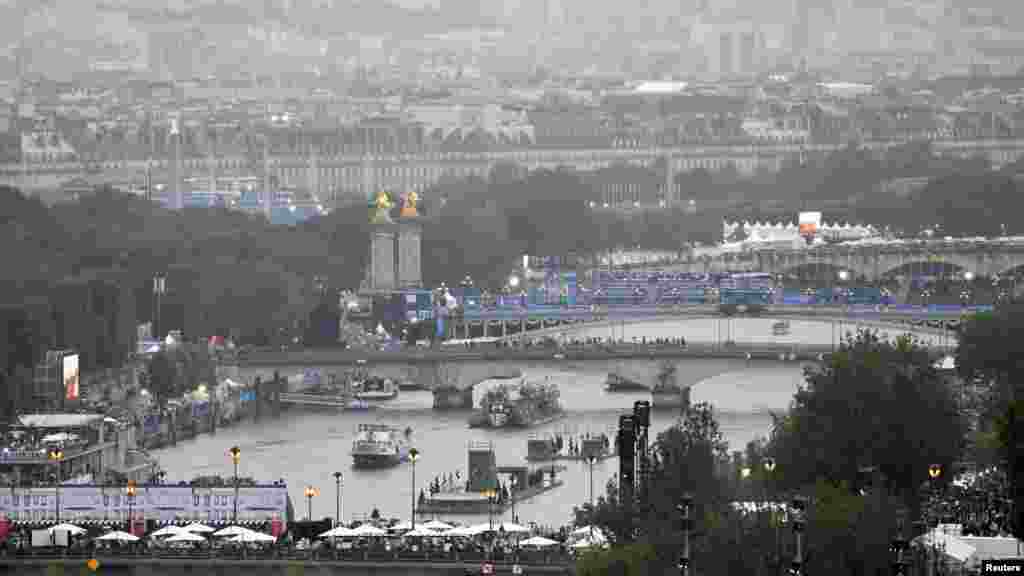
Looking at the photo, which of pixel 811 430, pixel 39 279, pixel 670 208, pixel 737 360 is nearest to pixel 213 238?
pixel 39 279

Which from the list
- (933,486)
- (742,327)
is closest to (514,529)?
(933,486)

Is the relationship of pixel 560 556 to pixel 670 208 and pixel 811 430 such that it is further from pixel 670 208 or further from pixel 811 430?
pixel 670 208

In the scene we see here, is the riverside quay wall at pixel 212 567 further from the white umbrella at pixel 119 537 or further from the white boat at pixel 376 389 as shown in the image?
the white boat at pixel 376 389

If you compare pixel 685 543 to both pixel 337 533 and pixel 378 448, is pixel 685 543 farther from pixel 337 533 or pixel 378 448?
pixel 378 448

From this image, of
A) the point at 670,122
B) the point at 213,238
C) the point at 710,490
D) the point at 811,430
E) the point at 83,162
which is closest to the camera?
the point at 710,490

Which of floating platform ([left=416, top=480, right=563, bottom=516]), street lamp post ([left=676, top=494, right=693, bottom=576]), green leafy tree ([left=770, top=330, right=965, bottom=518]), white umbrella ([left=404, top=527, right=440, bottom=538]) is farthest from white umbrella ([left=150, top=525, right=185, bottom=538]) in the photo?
street lamp post ([left=676, top=494, right=693, bottom=576])

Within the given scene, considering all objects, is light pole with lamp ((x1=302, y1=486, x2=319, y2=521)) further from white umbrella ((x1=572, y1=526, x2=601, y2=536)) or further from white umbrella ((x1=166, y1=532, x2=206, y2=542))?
white umbrella ((x1=572, y1=526, x2=601, y2=536))

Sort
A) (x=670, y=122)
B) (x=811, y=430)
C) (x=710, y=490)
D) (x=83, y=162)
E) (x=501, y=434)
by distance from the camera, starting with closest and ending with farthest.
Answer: (x=710, y=490)
(x=811, y=430)
(x=501, y=434)
(x=83, y=162)
(x=670, y=122)
